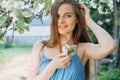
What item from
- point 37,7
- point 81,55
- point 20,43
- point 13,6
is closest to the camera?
point 13,6

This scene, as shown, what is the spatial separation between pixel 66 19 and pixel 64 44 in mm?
158

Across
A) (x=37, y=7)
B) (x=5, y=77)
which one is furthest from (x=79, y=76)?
(x=5, y=77)

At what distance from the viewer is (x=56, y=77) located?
2.21 meters

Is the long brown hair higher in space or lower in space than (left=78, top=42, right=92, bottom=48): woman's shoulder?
higher

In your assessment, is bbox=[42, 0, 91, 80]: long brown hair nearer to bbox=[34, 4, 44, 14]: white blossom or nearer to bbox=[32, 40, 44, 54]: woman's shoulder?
bbox=[32, 40, 44, 54]: woman's shoulder

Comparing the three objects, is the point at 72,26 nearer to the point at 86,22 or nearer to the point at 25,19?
the point at 86,22

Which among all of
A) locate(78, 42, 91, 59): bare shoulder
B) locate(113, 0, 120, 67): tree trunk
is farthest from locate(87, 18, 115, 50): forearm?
locate(113, 0, 120, 67): tree trunk

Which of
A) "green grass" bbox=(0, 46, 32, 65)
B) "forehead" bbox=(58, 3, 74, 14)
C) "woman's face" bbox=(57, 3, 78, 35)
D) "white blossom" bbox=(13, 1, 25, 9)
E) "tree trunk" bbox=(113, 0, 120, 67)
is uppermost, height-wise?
"white blossom" bbox=(13, 1, 25, 9)

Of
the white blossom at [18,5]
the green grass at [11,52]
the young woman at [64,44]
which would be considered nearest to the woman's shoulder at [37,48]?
the young woman at [64,44]

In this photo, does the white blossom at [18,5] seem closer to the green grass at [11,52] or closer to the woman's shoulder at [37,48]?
Answer: the woman's shoulder at [37,48]

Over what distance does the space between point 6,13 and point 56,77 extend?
0.49 metres

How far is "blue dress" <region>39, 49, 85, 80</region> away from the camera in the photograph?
7.23ft

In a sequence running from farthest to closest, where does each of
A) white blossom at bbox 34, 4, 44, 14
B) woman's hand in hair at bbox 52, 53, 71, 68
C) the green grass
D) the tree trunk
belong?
the green grass
the tree trunk
white blossom at bbox 34, 4, 44, 14
woman's hand in hair at bbox 52, 53, 71, 68

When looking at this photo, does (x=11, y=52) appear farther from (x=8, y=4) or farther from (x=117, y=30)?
(x=8, y=4)
